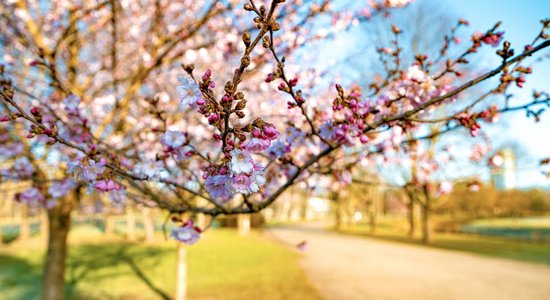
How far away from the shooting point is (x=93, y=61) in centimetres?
1198

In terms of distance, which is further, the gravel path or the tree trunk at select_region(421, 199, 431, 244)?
the tree trunk at select_region(421, 199, 431, 244)

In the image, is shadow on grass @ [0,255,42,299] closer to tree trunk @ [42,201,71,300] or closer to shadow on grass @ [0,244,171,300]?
shadow on grass @ [0,244,171,300]

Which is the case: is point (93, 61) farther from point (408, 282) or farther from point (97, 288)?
point (408, 282)

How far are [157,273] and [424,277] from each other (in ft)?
28.3

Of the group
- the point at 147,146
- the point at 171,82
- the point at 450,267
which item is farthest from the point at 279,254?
the point at 147,146

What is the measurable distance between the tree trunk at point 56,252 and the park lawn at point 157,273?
10.0 ft

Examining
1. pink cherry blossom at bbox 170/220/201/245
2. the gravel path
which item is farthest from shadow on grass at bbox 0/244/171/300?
pink cherry blossom at bbox 170/220/201/245

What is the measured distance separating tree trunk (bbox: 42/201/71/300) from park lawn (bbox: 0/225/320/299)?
3.05 metres

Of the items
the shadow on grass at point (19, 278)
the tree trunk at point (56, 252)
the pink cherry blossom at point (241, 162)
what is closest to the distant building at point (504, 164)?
the pink cherry blossom at point (241, 162)

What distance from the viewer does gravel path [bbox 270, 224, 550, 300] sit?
7988mm

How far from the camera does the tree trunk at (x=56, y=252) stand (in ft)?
19.2

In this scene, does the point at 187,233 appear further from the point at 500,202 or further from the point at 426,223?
the point at 500,202

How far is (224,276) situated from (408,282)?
5.55m

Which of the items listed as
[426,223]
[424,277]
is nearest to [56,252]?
[424,277]
